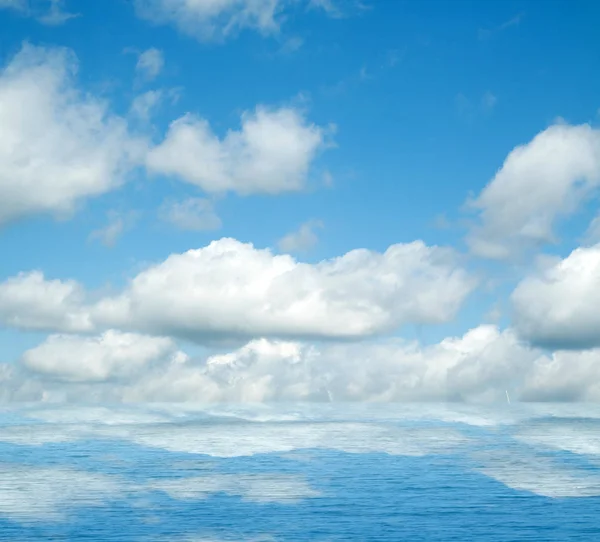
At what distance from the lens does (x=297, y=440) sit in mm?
128875

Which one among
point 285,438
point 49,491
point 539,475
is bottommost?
point 285,438

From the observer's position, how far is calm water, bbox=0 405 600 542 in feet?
183

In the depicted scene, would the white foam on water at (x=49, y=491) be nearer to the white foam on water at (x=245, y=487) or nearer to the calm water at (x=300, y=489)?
the calm water at (x=300, y=489)

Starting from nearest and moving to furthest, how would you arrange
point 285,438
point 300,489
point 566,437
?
point 300,489, point 285,438, point 566,437

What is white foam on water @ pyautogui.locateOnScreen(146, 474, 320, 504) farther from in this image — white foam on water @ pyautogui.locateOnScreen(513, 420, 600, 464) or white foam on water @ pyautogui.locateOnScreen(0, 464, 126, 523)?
white foam on water @ pyautogui.locateOnScreen(513, 420, 600, 464)

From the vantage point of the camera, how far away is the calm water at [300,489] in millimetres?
55656

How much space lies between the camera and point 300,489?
7275 cm

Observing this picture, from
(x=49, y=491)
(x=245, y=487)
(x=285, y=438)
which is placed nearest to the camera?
(x=49, y=491)

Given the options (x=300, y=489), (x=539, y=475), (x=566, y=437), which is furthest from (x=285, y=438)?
(x=300, y=489)

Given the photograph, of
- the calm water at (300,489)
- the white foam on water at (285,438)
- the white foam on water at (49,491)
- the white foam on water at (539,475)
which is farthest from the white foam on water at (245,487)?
the white foam on water at (285,438)

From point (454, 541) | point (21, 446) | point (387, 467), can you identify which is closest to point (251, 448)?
point (387, 467)

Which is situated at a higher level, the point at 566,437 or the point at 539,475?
the point at 539,475

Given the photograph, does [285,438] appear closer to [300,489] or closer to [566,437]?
[566,437]

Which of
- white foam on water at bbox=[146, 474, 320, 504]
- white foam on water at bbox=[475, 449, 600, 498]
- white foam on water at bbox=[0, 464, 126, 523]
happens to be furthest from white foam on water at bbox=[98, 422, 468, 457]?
white foam on water at bbox=[0, 464, 126, 523]
